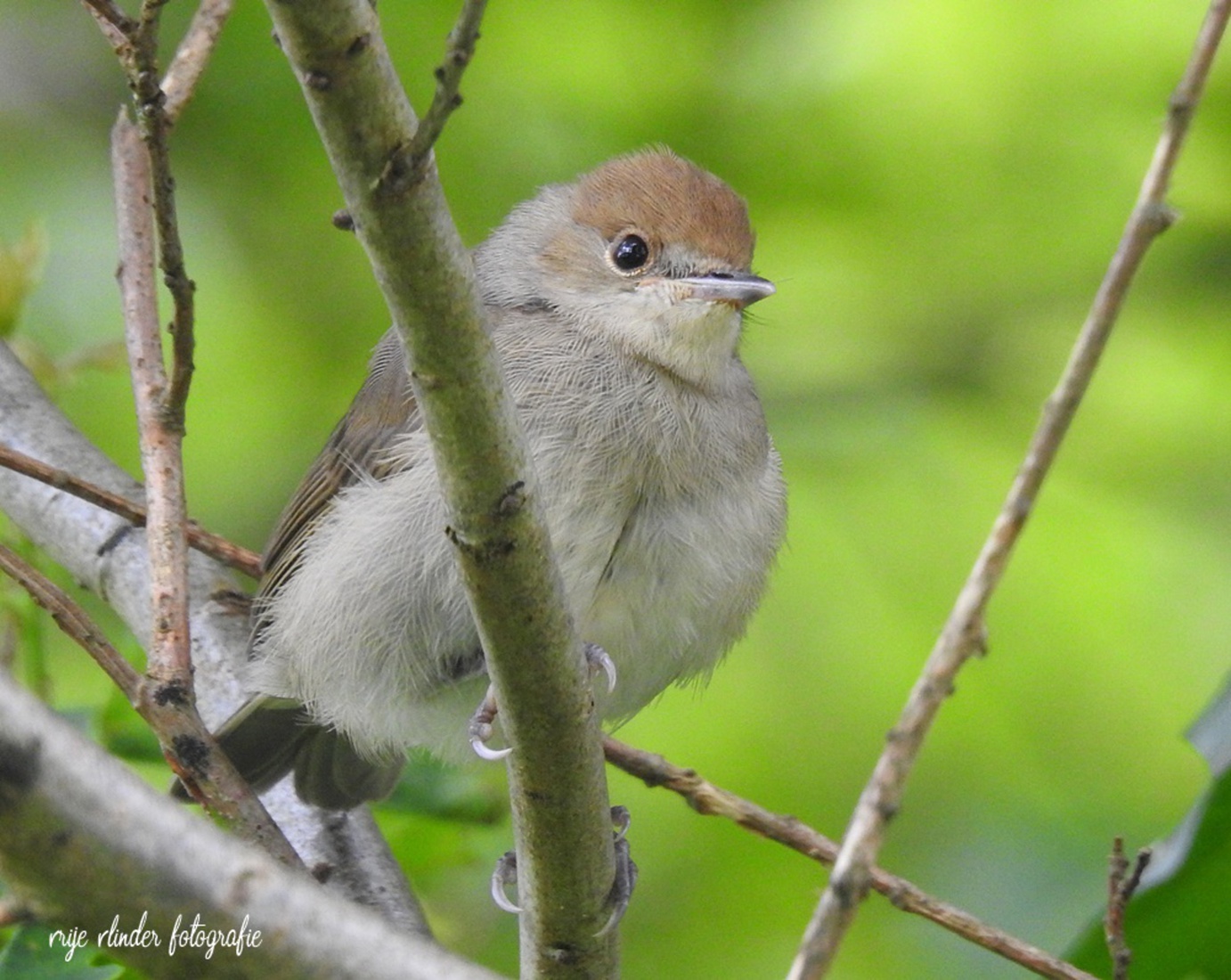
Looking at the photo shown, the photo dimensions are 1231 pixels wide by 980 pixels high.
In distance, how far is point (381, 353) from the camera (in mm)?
4449

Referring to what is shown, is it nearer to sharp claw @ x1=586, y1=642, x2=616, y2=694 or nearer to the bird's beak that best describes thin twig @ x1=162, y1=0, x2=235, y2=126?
the bird's beak

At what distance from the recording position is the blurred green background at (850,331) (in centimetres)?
578

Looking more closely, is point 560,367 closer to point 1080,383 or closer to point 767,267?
point 1080,383

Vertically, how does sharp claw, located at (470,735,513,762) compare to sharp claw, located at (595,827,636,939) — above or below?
above

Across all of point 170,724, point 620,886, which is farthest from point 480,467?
point 620,886

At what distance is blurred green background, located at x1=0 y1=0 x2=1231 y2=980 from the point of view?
578 cm

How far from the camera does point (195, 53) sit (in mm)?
3750

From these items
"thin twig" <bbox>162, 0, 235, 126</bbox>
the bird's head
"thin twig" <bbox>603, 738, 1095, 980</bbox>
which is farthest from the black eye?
"thin twig" <bbox>603, 738, 1095, 980</bbox>

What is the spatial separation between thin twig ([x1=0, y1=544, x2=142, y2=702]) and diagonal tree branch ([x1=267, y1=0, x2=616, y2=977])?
32.8 inches

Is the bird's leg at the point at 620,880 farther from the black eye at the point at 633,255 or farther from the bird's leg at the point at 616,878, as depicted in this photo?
the black eye at the point at 633,255

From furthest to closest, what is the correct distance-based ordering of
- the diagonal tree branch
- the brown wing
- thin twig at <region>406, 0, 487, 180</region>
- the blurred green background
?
the blurred green background, the brown wing, the diagonal tree branch, thin twig at <region>406, 0, 487, 180</region>

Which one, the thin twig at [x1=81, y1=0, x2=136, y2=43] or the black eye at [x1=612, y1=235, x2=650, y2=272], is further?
the black eye at [x1=612, y1=235, x2=650, y2=272]

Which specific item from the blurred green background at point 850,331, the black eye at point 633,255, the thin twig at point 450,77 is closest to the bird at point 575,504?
the black eye at point 633,255

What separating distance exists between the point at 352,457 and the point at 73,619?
1229 millimetres
